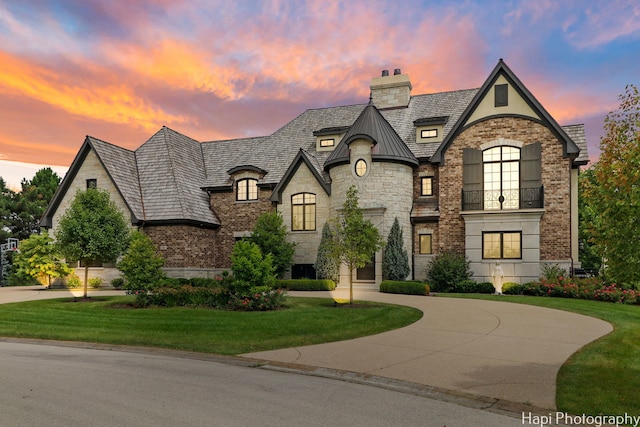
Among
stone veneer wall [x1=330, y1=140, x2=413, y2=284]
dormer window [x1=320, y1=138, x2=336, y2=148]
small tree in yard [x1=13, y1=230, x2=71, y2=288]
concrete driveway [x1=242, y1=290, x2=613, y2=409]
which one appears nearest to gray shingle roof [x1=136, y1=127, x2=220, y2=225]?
small tree in yard [x1=13, y1=230, x2=71, y2=288]

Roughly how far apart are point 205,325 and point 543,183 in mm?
20124

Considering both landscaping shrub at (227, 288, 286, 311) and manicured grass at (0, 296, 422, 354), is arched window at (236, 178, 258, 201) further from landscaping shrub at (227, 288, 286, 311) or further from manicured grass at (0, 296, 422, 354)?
landscaping shrub at (227, 288, 286, 311)

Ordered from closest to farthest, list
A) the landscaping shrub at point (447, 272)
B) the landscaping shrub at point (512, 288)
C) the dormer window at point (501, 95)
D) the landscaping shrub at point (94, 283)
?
the landscaping shrub at point (512, 288)
the landscaping shrub at point (447, 272)
the dormer window at point (501, 95)
the landscaping shrub at point (94, 283)

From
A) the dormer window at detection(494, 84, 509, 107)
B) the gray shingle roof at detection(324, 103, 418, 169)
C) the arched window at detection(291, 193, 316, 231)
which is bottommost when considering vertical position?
the arched window at detection(291, 193, 316, 231)

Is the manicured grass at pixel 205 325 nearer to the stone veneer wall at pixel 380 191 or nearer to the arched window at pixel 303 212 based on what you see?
the stone veneer wall at pixel 380 191

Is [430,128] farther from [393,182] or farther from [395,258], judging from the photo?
[395,258]

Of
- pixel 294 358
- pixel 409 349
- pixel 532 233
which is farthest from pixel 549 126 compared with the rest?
pixel 294 358

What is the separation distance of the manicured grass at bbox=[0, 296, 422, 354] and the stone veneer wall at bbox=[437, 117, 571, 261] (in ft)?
35.4

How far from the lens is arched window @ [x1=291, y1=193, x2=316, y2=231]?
2964 centimetres

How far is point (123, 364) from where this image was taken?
9.10m

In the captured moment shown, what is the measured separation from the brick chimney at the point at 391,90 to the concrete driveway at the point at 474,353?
70.9 ft

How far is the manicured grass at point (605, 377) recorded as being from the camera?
6.33m

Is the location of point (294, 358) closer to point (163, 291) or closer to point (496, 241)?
point (163, 291)

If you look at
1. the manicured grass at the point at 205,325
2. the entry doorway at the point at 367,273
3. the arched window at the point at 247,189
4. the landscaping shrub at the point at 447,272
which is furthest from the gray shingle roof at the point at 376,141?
the manicured grass at the point at 205,325
